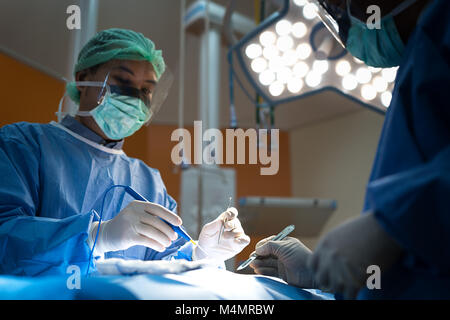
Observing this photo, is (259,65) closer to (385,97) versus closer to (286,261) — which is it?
(385,97)

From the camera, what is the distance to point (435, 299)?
716 millimetres

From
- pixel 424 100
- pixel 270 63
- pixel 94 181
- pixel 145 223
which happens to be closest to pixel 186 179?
pixel 270 63

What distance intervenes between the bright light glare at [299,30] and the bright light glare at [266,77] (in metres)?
0.25

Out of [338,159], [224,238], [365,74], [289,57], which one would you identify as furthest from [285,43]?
[338,159]

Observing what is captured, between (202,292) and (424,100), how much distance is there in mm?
572

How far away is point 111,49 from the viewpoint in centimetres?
154

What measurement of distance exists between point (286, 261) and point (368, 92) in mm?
1476

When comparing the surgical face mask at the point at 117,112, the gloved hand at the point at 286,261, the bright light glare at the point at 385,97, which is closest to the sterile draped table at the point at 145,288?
the gloved hand at the point at 286,261

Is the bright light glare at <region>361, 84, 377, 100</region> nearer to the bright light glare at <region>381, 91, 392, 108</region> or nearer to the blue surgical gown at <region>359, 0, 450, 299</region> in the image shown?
the bright light glare at <region>381, 91, 392, 108</region>

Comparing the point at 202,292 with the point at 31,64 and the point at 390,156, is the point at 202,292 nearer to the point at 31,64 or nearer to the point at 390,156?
the point at 390,156

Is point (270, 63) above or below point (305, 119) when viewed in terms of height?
below

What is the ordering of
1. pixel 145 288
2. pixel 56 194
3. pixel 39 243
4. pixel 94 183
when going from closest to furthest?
pixel 145 288 < pixel 39 243 < pixel 56 194 < pixel 94 183

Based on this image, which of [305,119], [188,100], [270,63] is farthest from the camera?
[305,119]

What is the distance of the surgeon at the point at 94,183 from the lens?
1096 mm
